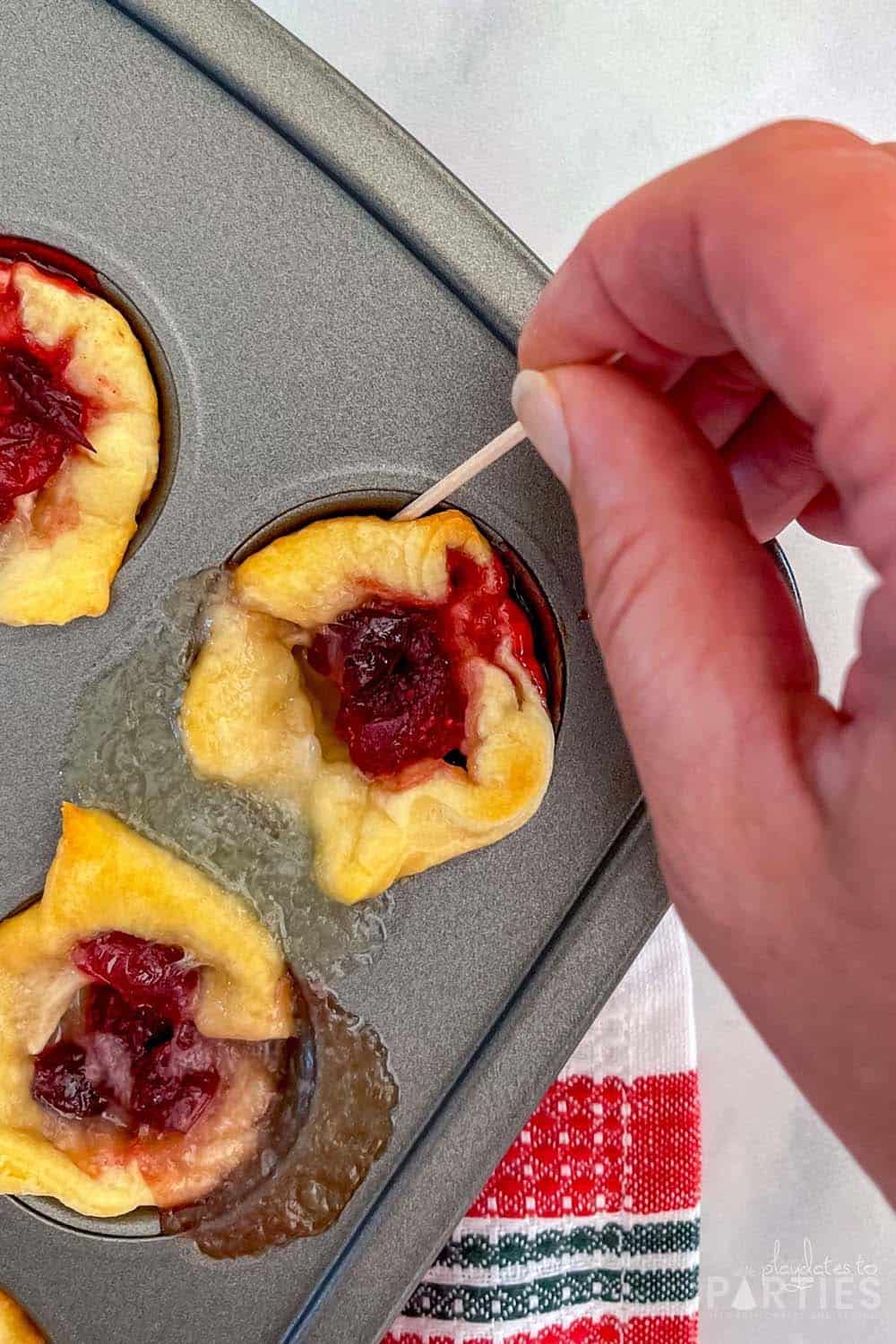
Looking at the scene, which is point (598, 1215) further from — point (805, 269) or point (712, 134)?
point (712, 134)

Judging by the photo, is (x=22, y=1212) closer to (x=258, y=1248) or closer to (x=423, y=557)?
(x=258, y=1248)

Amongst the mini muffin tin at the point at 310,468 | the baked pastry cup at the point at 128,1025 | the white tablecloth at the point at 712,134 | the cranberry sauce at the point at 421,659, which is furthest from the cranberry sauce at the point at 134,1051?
the white tablecloth at the point at 712,134

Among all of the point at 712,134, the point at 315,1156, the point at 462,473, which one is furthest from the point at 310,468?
the point at 712,134

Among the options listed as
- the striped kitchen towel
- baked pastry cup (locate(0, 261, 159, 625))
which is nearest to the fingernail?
baked pastry cup (locate(0, 261, 159, 625))

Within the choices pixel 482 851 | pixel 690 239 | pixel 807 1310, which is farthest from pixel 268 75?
pixel 807 1310

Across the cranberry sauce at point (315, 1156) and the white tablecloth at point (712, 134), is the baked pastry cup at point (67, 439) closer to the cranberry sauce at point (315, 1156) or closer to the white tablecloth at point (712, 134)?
the cranberry sauce at point (315, 1156)

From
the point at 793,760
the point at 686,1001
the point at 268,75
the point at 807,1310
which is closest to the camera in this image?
the point at 793,760
